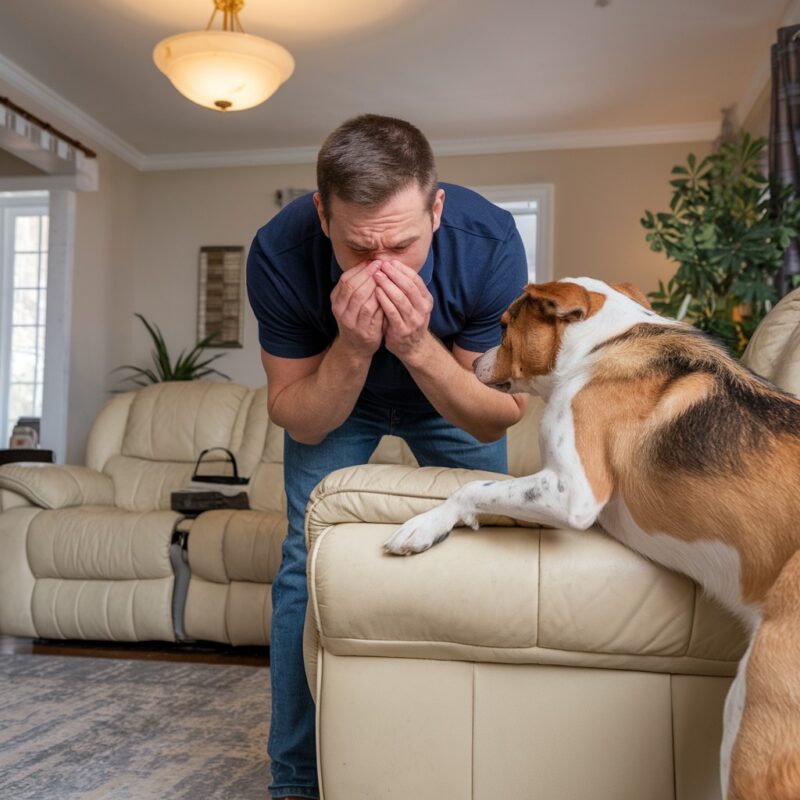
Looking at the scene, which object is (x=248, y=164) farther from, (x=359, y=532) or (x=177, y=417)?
(x=359, y=532)

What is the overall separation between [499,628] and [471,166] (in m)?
5.78

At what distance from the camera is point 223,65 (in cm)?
382

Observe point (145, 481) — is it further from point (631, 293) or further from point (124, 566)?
point (631, 293)

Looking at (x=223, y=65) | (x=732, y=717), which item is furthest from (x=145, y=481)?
(x=732, y=717)

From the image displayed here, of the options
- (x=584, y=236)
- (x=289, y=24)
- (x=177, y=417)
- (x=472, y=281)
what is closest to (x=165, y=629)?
(x=177, y=417)

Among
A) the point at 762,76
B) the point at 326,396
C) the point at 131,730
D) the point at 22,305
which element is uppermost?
the point at 762,76

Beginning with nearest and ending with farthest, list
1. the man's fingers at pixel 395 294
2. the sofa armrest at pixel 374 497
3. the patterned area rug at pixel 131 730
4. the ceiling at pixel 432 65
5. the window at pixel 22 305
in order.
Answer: the sofa armrest at pixel 374 497 < the man's fingers at pixel 395 294 < the patterned area rug at pixel 131 730 < the ceiling at pixel 432 65 < the window at pixel 22 305

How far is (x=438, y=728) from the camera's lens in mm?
1379

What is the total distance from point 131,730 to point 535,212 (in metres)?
5.18

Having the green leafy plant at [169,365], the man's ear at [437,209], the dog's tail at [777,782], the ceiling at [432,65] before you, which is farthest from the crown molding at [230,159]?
the dog's tail at [777,782]

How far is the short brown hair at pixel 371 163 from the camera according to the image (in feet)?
4.97

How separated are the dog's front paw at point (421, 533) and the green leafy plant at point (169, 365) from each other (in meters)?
5.31

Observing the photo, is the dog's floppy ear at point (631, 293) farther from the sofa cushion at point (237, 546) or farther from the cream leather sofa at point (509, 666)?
the sofa cushion at point (237, 546)

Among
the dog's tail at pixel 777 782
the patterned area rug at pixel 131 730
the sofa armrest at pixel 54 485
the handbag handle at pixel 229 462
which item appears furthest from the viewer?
the handbag handle at pixel 229 462
